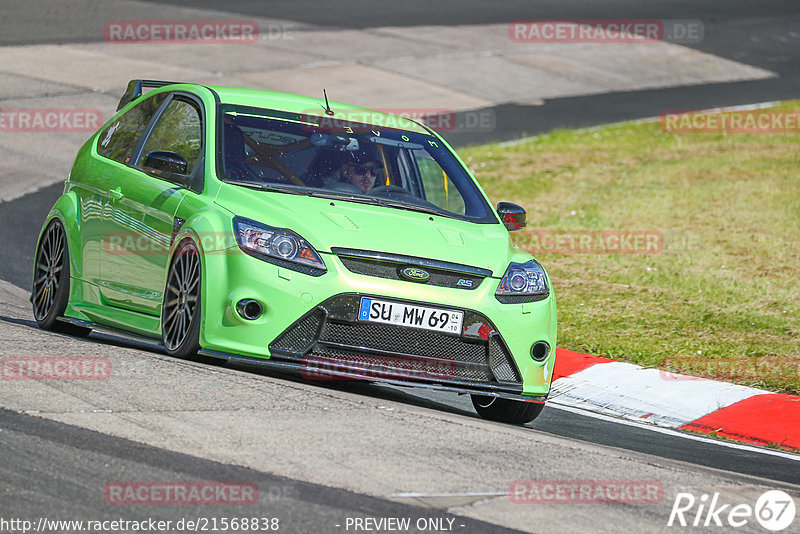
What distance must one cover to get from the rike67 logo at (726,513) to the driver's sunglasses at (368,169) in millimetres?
3119

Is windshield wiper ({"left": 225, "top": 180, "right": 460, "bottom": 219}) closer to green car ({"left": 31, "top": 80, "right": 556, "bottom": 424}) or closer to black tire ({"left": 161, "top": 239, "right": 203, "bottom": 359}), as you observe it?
green car ({"left": 31, "top": 80, "right": 556, "bottom": 424})

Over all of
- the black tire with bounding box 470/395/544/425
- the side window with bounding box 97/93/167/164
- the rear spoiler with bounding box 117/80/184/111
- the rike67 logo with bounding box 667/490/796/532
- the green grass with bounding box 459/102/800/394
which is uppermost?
the rear spoiler with bounding box 117/80/184/111

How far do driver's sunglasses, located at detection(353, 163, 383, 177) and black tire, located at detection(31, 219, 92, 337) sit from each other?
81.1 inches

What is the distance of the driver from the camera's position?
7.68 m

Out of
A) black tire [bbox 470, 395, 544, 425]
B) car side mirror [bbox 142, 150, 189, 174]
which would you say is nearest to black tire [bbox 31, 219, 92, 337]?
car side mirror [bbox 142, 150, 189, 174]

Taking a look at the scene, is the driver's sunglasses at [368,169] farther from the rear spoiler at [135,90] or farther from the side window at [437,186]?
the rear spoiler at [135,90]

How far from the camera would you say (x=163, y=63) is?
23.4m

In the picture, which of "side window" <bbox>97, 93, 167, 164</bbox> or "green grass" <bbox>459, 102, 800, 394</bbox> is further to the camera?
"green grass" <bbox>459, 102, 800, 394</bbox>

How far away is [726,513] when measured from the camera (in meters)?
5.34

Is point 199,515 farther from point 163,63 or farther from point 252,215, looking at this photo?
point 163,63

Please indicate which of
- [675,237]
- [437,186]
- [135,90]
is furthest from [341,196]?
[675,237]

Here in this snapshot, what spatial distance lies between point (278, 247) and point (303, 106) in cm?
179

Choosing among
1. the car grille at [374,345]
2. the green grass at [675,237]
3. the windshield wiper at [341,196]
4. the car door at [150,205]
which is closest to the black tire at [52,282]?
the car door at [150,205]

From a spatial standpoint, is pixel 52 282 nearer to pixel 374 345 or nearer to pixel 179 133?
pixel 179 133
